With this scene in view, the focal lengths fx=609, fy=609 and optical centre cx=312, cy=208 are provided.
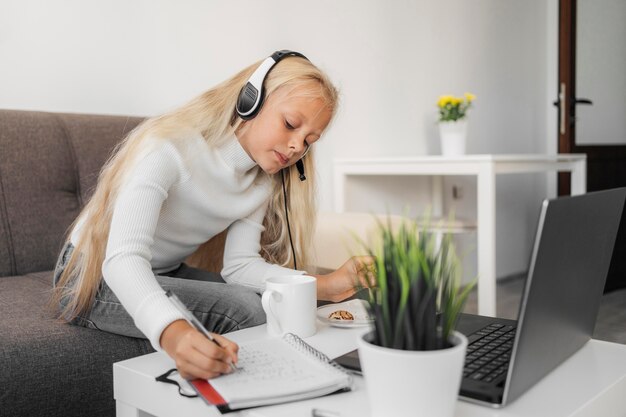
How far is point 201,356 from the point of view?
67cm

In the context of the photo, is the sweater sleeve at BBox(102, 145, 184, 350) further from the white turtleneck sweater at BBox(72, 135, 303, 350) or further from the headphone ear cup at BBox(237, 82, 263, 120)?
the headphone ear cup at BBox(237, 82, 263, 120)

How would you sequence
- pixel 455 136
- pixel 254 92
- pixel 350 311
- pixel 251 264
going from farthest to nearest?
pixel 455 136 → pixel 251 264 → pixel 254 92 → pixel 350 311

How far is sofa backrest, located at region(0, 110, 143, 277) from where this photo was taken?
4.58 ft

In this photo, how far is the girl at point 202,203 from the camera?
37.5 inches

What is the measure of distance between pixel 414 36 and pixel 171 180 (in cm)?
201

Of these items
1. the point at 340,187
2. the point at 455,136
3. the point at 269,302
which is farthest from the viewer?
the point at 455,136

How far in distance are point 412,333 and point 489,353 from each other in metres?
0.26

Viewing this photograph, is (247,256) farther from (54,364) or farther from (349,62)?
(349,62)

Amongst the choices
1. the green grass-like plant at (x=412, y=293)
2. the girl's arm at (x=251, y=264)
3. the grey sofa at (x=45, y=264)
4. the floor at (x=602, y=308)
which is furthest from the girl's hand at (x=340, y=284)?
the floor at (x=602, y=308)

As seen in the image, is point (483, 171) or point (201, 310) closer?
point (201, 310)

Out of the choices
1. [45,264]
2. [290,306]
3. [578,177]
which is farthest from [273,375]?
[578,177]

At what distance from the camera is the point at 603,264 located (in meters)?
0.77

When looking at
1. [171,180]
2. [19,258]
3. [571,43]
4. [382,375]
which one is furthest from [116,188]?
[571,43]

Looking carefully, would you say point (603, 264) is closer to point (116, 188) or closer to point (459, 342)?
point (459, 342)
